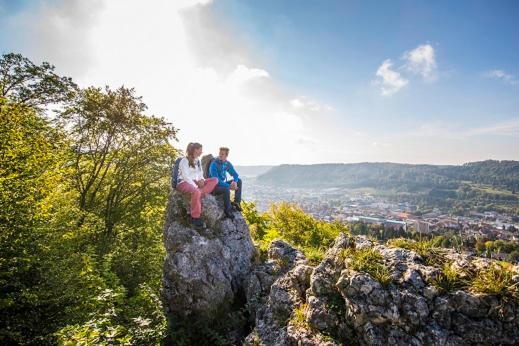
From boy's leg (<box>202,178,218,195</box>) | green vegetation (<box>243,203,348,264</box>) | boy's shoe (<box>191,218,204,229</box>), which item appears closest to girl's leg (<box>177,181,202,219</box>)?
boy's shoe (<box>191,218,204,229</box>)

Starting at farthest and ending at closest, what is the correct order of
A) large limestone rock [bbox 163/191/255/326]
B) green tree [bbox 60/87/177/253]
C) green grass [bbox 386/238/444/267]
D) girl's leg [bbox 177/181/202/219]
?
green tree [bbox 60/87/177/253] < girl's leg [bbox 177/181/202/219] < large limestone rock [bbox 163/191/255/326] < green grass [bbox 386/238/444/267]

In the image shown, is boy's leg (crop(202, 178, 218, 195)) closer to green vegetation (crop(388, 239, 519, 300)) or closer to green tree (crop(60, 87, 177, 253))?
green vegetation (crop(388, 239, 519, 300))

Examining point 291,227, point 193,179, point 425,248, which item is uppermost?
point 193,179

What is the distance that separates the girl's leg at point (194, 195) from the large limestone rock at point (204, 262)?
55 centimetres

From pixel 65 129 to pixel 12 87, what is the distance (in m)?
3.08

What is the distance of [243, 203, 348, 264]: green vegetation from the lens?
2270 centimetres

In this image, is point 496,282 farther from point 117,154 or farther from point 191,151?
point 117,154

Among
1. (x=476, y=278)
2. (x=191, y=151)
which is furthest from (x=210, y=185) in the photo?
(x=476, y=278)

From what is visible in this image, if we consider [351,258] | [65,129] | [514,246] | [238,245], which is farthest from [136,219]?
[514,246]

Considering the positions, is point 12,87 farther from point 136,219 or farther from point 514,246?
point 514,246

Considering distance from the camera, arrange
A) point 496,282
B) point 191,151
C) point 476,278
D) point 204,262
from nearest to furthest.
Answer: point 496,282
point 476,278
point 204,262
point 191,151

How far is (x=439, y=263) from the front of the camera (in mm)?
7188

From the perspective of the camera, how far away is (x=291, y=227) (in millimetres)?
27234

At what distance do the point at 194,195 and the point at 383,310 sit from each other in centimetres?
718
